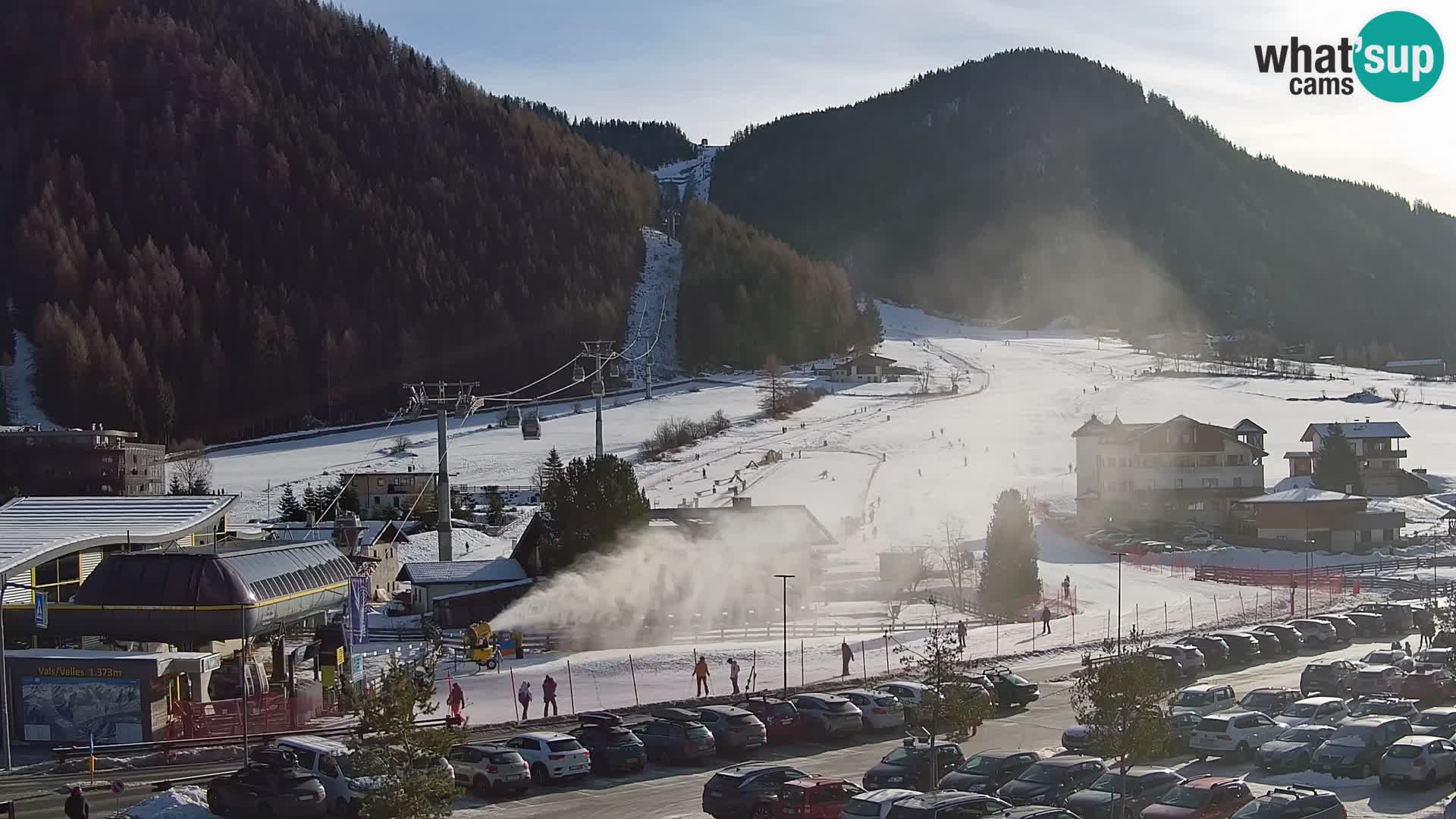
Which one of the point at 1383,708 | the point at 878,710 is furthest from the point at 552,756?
the point at 1383,708

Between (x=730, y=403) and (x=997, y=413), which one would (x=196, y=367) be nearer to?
(x=730, y=403)

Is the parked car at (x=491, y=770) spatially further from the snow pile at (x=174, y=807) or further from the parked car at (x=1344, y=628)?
the parked car at (x=1344, y=628)

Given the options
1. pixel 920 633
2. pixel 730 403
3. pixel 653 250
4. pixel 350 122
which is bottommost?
pixel 920 633

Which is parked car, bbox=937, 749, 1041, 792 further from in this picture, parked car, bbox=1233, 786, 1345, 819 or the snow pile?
the snow pile

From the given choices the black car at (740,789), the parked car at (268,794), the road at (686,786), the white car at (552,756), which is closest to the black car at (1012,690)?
the road at (686,786)

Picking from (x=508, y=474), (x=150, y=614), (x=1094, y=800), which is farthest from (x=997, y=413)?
(x=1094, y=800)

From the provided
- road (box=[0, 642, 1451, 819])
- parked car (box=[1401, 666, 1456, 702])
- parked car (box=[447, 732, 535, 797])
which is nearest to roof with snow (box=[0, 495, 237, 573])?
road (box=[0, 642, 1451, 819])
